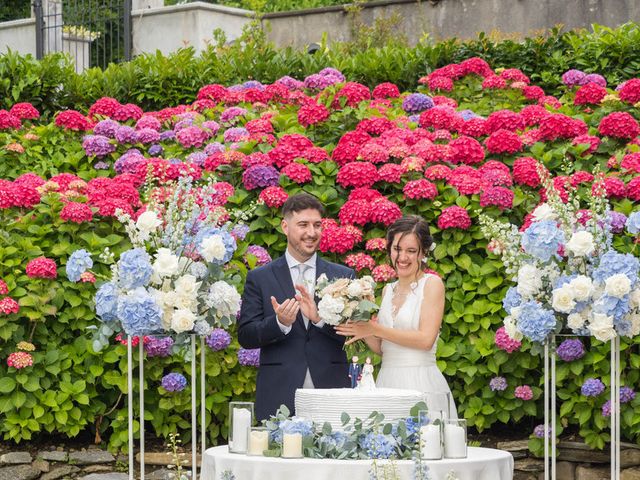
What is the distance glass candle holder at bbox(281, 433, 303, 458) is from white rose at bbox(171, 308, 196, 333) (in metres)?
0.64

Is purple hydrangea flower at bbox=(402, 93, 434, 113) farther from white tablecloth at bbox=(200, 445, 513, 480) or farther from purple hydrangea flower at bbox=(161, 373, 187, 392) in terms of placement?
white tablecloth at bbox=(200, 445, 513, 480)

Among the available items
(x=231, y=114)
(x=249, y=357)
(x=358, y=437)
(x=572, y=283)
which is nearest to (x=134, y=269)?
(x=358, y=437)

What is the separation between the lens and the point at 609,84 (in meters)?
8.56

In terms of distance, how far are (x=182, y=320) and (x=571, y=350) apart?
8.43ft

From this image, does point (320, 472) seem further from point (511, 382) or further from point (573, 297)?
point (511, 382)

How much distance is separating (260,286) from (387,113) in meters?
3.57

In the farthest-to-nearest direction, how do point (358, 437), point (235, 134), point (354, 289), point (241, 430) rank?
point (235, 134) → point (354, 289) → point (241, 430) → point (358, 437)

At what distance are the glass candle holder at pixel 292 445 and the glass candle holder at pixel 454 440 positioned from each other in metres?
0.45

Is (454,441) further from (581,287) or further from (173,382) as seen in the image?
(173,382)

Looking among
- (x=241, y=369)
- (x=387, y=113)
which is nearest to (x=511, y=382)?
(x=241, y=369)

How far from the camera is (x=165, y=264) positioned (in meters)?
3.91

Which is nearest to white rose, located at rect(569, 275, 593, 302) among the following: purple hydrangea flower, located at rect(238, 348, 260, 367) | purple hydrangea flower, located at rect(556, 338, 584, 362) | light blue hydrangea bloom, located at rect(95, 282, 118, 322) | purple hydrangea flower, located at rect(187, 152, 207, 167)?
light blue hydrangea bloom, located at rect(95, 282, 118, 322)

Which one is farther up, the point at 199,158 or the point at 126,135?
the point at 126,135

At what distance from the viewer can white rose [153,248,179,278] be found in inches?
154
